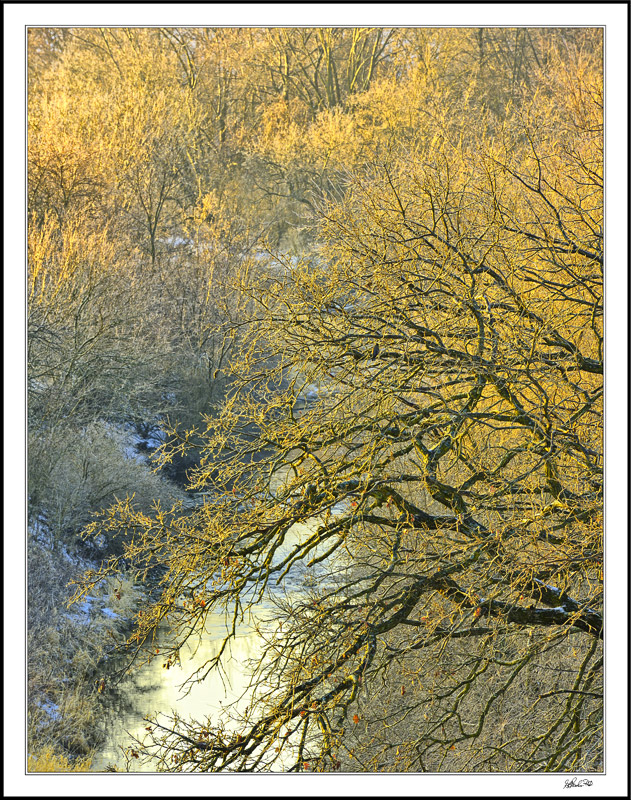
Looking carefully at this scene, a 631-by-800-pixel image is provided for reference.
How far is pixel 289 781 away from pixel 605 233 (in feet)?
11.2

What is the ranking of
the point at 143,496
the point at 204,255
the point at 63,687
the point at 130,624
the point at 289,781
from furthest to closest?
1. the point at 204,255
2. the point at 143,496
3. the point at 130,624
4. the point at 63,687
5. the point at 289,781

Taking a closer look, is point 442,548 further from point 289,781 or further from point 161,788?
point 161,788

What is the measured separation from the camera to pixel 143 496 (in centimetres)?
1373

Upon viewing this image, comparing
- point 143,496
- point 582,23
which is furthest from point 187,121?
point 582,23
